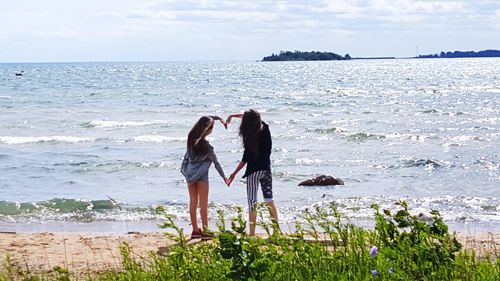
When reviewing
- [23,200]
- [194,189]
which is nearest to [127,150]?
[23,200]

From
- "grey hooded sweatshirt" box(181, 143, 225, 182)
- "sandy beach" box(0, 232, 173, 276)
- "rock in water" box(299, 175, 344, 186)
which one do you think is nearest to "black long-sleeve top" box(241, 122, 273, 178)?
"grey hooded sweatshirt" box(181, 143, 225, 182)

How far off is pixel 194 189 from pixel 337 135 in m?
20.5

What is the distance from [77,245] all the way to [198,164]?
8.57 ft

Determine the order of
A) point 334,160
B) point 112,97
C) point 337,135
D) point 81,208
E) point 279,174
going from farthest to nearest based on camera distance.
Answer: point 112,97 < point 337,135 < point 334,160 < point 279,174 < point 81,208

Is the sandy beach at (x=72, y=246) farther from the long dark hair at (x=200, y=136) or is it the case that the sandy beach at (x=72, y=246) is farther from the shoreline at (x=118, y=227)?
the long dark hair at (x=200, y=136)

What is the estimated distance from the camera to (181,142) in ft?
95.8

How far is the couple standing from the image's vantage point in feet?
33.2

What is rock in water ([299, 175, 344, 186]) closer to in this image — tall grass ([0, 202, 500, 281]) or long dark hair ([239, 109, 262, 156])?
long dark hair ([239, 109, 262, 156])

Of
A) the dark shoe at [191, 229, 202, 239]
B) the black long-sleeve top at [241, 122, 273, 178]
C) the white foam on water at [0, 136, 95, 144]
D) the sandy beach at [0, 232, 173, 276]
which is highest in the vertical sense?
the black long-sleeve top at [241, 122, 273, 178]

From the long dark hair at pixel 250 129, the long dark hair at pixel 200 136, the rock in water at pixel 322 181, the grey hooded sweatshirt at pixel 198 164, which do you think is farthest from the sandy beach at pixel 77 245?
the rock in water at pixel 322 181

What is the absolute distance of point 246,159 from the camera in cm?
1043

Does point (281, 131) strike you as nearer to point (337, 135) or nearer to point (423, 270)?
point (337, 135)

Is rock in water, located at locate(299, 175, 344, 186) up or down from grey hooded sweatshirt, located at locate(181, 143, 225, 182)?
down

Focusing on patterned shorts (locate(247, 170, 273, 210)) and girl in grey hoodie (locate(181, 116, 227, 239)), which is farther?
girl in grey hoodie (locate(181, 116, 227, 239))
